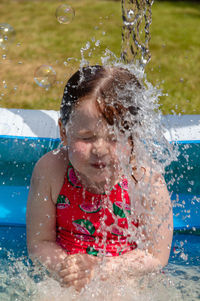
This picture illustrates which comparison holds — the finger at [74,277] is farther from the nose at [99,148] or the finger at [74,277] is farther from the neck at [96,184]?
the nose at [99,148]

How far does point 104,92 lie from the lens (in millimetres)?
1814

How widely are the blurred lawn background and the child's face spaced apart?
1.93m

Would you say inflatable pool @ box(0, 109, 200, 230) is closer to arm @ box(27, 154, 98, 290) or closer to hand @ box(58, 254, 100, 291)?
arm @ box(27, 154, 98, 290)

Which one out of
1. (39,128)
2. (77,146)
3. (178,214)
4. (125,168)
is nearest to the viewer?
(77,146)

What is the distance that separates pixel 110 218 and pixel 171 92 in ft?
12.2

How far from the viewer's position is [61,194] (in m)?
2.10

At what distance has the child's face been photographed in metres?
1.79

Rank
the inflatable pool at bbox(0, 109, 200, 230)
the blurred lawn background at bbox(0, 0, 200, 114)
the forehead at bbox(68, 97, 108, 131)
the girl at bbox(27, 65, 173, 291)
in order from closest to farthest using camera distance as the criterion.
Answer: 1. the forehead at bbox(68, 97, 108, 131)
2. the girl at bbox(27, 65, 173, 291)
3. the inflatable pool at bbox(0, 109, 200, 230)
4. the blurred lawn background at bbox(0, 0, 200, 114)

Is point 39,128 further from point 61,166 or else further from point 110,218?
point 110,218

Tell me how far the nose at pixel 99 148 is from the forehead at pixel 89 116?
2.4 inches

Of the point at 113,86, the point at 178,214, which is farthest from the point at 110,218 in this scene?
the point at 178,214

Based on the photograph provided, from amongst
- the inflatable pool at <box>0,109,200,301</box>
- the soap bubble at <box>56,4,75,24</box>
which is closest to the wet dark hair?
the inflatable pool at <box>0,109,200,301</box>

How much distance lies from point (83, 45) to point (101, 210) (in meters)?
5.87

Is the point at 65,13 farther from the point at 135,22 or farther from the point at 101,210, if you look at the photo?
the point at 101,210
